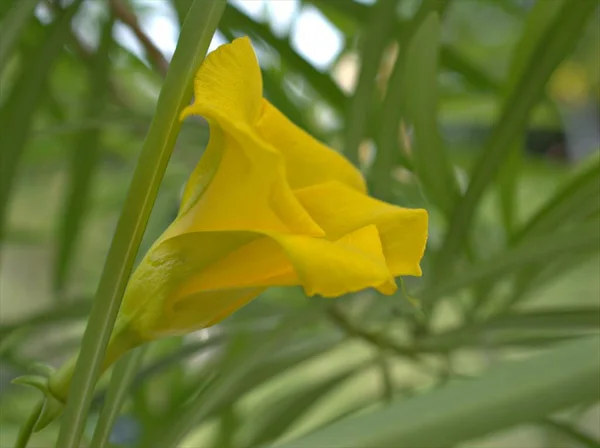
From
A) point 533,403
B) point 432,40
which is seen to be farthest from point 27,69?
point 533,403

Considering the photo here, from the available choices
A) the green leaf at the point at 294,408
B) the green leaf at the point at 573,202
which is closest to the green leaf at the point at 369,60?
the green leaf at the point at 573,202

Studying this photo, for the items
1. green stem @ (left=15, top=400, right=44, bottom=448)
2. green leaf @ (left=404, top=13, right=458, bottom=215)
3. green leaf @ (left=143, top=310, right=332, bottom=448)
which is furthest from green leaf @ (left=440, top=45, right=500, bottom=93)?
green stem @ (left=15, top=400, right=44, bottom=448)

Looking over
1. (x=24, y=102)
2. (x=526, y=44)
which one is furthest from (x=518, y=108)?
(x=24, y=102)

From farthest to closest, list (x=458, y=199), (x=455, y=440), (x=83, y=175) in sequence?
(x=83, y=175) → (x=458, y=199) → (x=455, y=440)

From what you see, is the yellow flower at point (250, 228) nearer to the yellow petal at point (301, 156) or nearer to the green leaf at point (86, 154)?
the yellow petal at point (301, 156)

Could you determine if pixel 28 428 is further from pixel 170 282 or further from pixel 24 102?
pixel 24 102

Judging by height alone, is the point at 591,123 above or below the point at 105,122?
above

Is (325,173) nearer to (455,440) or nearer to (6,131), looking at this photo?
(455,440)
